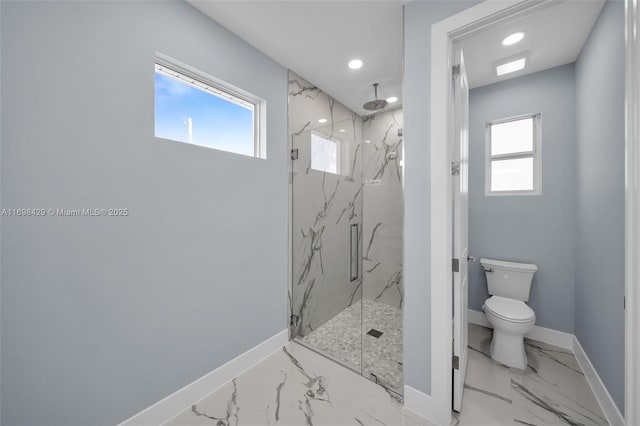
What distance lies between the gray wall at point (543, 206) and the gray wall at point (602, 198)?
160 mm

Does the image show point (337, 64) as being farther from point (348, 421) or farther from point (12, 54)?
point (348, 421)

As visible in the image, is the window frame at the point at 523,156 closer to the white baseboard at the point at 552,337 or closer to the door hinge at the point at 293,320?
the white baseboard at the point at 552,337

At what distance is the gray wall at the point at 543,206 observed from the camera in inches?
88.0

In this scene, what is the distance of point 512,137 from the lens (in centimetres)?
255

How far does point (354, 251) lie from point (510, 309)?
1389 mm

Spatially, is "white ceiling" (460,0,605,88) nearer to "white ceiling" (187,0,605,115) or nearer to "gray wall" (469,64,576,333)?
"white ceiling" (187,0,605,115)

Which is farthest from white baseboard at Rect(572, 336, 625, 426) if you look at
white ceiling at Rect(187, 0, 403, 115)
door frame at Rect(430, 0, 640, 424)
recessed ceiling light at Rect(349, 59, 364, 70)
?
recessed ceiling light at Rect(349, 59, 364, 70)

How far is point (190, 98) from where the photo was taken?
5.89 feet

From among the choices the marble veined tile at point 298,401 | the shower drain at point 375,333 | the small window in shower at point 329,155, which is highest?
the small window in shower at point 329,155

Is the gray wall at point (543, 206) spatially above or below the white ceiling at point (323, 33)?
below

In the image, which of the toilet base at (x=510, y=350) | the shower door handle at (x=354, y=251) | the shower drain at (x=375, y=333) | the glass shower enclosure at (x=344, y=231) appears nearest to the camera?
the toilet base at (x=510, y=350)

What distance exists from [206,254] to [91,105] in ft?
3.37

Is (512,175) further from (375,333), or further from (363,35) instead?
(375,333)

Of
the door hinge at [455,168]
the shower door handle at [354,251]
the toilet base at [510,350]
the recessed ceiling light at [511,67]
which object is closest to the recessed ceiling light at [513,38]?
the recessed ceiling light at [511,67]
